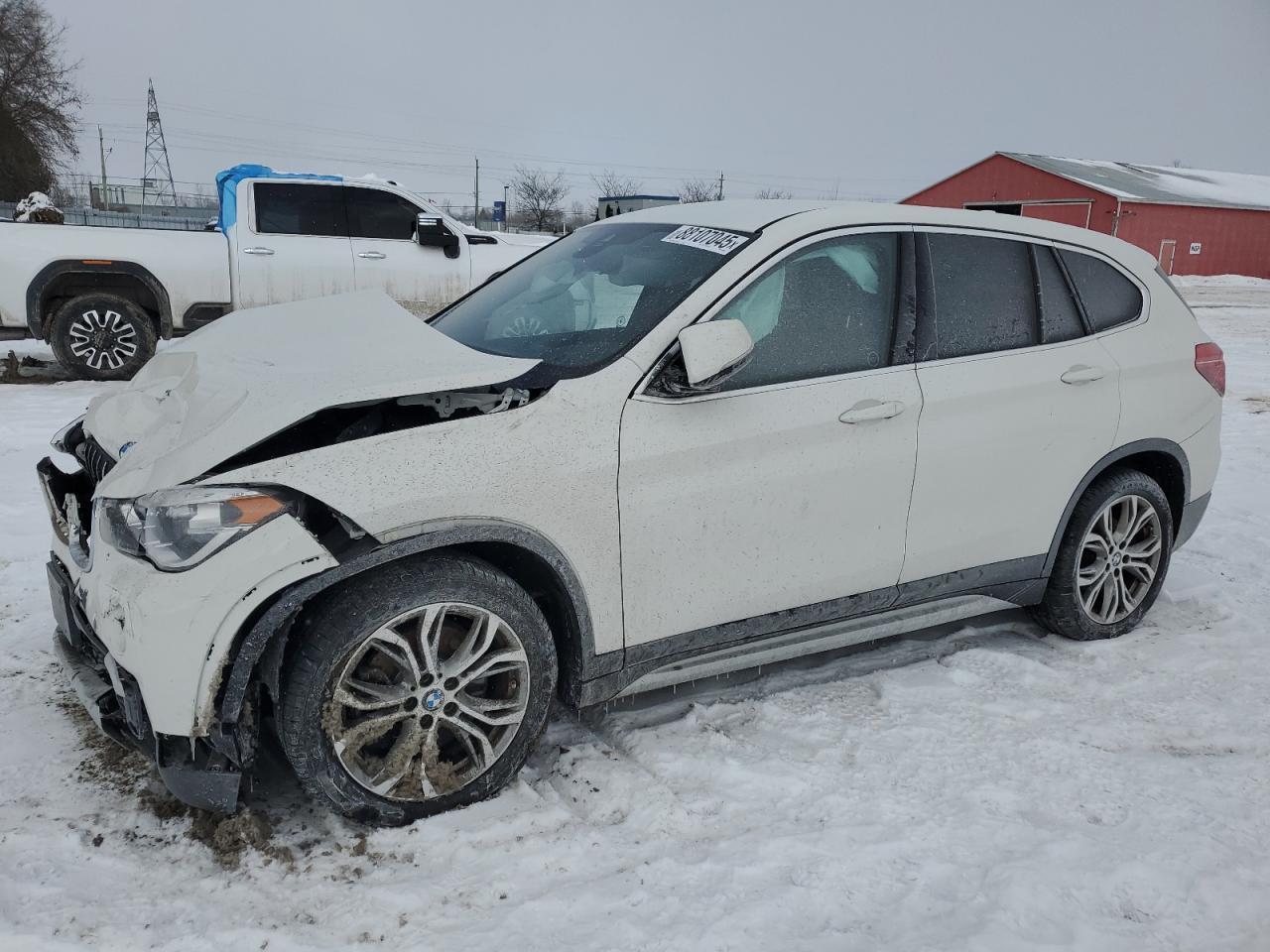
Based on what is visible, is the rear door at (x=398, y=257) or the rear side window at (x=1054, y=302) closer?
the rear side window at (x=1054, y=302)

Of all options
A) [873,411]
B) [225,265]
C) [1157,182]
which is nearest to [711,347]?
[873,411]

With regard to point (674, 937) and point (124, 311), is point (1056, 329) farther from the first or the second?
point (124, 311)

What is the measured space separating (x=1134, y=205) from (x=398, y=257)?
34.0 metres

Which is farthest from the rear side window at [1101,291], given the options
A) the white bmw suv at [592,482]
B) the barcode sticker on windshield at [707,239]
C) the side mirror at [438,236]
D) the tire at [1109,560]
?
the side mirror at [438,236]

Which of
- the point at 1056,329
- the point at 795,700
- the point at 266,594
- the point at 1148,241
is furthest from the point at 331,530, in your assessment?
the point at 1148,241

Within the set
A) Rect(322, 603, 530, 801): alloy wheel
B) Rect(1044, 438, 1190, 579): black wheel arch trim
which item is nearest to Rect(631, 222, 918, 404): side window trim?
Rect(322, 603, 530, 801): alloy wheel

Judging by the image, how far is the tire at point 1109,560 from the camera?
4098 mm

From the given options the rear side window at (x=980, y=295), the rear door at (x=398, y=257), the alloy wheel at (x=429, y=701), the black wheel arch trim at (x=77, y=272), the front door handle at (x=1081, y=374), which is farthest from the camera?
the rear door at (x=398, y=257)

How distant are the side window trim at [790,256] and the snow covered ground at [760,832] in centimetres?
121

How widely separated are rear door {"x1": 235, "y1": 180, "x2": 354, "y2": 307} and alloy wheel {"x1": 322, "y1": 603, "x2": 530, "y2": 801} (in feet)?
24.4

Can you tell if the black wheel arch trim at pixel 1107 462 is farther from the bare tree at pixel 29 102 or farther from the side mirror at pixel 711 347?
the bare tree at pixel 29 102

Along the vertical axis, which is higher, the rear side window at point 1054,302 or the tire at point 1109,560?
the rear side window at point 1054,302

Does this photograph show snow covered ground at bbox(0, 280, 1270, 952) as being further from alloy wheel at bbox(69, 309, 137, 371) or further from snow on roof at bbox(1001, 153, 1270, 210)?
snow on roof at bbox(1001, 153, 1270, 210)

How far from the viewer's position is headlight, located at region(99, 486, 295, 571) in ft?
8.27
